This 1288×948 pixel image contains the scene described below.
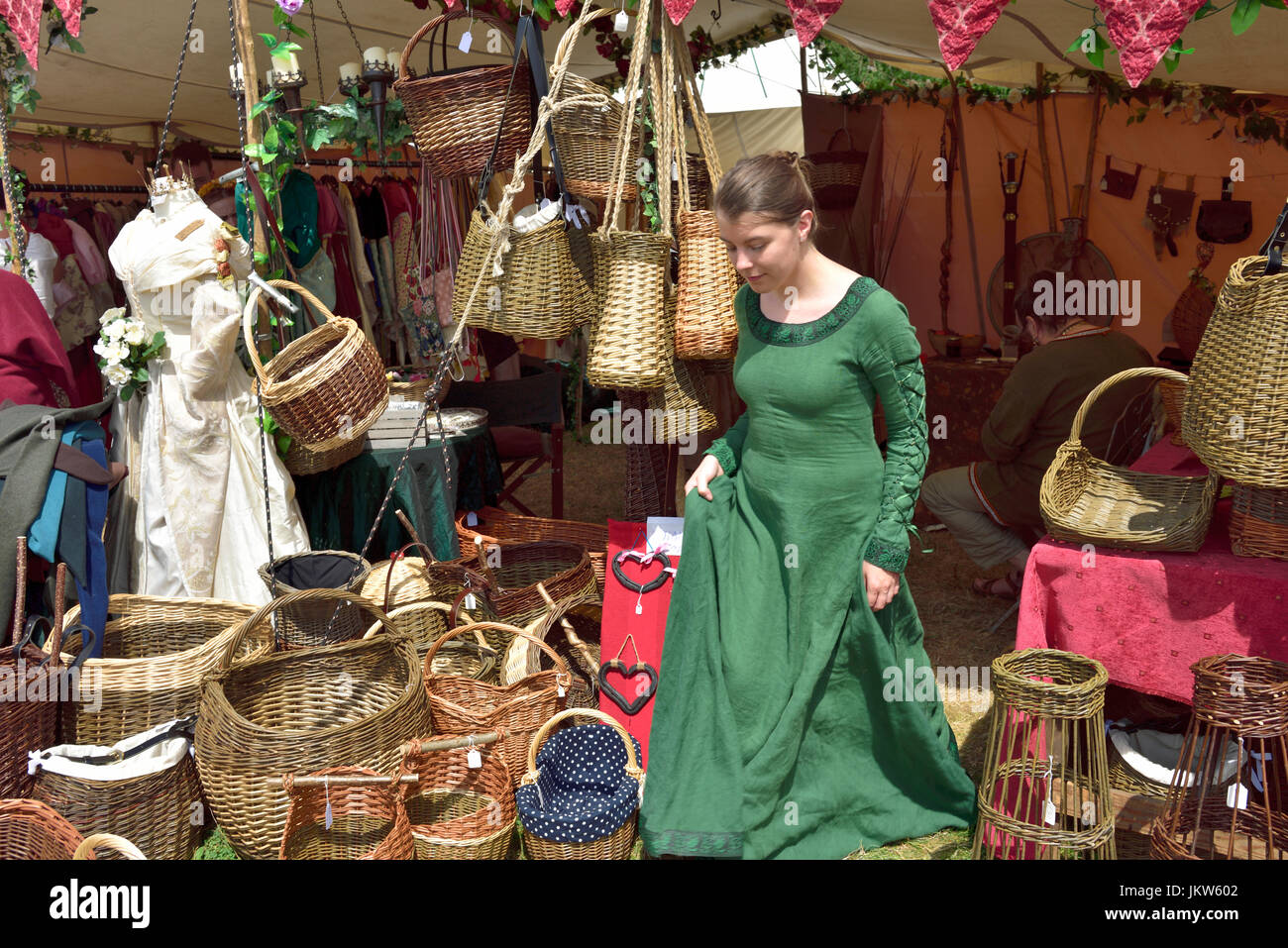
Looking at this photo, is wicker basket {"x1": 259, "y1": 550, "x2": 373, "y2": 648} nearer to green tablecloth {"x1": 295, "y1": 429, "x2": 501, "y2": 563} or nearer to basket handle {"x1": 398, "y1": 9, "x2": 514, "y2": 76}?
green tablecloth {"x1": 295, "y1": 429, "x2": 501, "y2": 563}

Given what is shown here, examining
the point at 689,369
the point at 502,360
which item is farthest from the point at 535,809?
the point at 502,360

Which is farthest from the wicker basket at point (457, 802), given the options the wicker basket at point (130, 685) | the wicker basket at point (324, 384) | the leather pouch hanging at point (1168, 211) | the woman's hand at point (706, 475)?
the leather pouch hanging at point (1168, 211)

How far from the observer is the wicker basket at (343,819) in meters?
2.65

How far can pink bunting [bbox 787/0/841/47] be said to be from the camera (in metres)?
2.63

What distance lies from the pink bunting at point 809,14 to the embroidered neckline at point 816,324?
67 centimetres

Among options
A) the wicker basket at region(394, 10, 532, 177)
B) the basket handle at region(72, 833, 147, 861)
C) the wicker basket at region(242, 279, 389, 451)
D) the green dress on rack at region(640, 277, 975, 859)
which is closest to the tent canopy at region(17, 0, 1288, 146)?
the wicker basket at region(394, 10, 532, 177)

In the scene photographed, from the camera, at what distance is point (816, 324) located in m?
2.58

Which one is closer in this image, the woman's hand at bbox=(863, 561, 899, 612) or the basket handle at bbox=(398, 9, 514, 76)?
the woman's hand at bbox=(863, 561, 899, 612)

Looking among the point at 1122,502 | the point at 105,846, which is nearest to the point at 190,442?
the point at 105,846

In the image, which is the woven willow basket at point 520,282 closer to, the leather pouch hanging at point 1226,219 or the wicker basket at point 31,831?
the wicker basket at point 31,831

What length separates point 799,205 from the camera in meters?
2.49

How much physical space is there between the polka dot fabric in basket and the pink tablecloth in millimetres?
1194

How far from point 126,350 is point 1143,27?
10.7ft

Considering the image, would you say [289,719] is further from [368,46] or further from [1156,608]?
[368,46]
